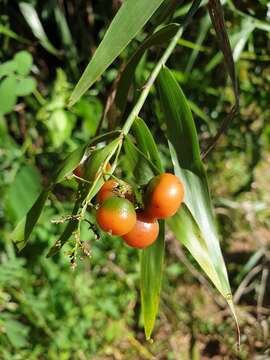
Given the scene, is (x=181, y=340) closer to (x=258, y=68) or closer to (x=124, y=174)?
(x=124, y=174)

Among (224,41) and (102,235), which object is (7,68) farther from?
(102,235)

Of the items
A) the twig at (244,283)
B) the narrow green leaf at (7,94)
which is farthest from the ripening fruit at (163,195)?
the twig at (244,283)

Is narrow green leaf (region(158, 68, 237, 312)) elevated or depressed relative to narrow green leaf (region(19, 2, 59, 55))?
depressed

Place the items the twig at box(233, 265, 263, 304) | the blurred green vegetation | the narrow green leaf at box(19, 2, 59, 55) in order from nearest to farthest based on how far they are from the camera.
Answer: the blurred green vegetation < the narrow green leaf at box(19, 2, 59, 55) < the twig at box(233, 265, 263, 304)

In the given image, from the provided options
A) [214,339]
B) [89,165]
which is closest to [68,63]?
[214,339]

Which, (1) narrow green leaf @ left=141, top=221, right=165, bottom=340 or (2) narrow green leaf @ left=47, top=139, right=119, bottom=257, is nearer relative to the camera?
(2) narrow green leaf @ left=47, top=139, right=119, bottom=257

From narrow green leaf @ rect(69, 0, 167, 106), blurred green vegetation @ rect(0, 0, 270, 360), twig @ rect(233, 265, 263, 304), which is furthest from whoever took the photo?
twig @ rect(233, 265, 263, 304)

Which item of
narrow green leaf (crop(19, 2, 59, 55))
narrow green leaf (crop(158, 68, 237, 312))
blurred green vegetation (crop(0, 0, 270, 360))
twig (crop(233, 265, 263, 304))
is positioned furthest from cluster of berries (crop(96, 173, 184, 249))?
twig (crop(233, 265, 263, 304))

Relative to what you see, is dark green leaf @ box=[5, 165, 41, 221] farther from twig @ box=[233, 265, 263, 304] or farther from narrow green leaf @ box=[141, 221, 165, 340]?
twig @ box=[233, 265, 263, 304]
